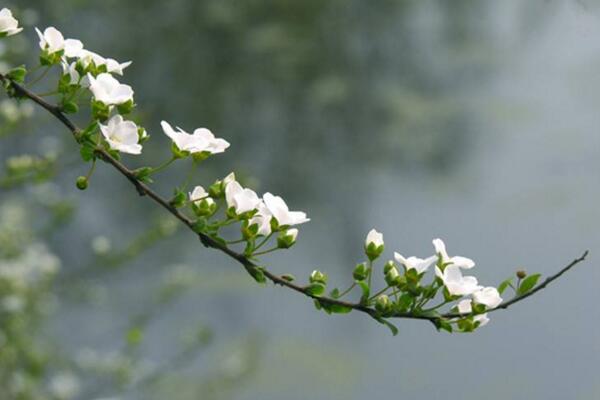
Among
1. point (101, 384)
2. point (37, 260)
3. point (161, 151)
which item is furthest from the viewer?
point (161, 151)

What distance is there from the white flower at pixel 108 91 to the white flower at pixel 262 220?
103 mm

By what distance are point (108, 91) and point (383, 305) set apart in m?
0.20

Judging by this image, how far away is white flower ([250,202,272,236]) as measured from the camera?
0.61m

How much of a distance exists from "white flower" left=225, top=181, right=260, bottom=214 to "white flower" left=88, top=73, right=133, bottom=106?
80mm

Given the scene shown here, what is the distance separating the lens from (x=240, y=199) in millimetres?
595

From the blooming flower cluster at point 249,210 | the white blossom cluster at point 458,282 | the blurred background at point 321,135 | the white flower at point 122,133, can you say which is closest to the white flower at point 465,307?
the white blossom cluster at point 458,282

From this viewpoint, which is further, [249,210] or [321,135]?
[321,135]

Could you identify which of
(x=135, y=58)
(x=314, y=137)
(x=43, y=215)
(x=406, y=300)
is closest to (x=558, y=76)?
(x=314, y=137)

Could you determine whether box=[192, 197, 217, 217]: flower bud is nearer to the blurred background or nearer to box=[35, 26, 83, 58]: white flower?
box=[35, 26, 83, 58]: white flower

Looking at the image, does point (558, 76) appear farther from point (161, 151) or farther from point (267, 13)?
point (161, 151)

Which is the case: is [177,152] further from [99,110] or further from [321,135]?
[321,135]

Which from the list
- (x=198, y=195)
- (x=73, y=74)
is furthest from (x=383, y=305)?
(x=73, y=74)

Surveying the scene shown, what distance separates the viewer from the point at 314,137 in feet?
13.1

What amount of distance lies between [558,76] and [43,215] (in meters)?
1.99
